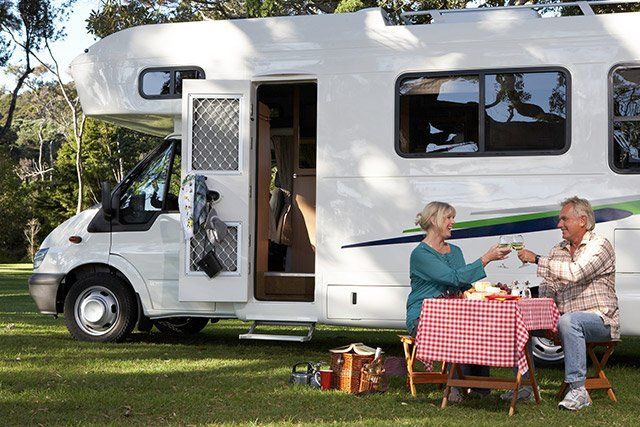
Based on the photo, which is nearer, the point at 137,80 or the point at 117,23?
the point at 137,80

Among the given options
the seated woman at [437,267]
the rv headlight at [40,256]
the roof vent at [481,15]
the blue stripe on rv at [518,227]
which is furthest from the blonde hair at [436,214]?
the rv headlight at [40,256]

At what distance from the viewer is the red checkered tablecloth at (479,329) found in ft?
19.6

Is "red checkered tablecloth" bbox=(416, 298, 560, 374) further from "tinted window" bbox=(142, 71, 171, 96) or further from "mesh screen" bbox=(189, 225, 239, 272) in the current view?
"tinted window" bbox=(142, 71, 171, 96)

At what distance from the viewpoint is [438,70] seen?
844cm

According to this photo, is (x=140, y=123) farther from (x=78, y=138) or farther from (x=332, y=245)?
(x=78, y=138)

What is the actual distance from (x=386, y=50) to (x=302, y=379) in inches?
120

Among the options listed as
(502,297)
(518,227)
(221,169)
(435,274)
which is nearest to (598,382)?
(502,297)

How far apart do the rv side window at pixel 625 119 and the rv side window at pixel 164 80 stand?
3.67 meters

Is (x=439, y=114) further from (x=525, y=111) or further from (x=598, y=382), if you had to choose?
(x=598, y=382)

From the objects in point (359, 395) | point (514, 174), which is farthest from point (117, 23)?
point (359, 395)

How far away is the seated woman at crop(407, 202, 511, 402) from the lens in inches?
259

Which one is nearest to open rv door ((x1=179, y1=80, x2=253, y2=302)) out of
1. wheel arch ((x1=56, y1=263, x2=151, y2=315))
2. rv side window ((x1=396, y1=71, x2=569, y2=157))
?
wheel arch ((x1=56, y1=263, x2=151, y2=315))

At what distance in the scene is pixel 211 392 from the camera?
6.95 m

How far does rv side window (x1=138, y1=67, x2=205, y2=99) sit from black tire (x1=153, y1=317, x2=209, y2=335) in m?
2.72
